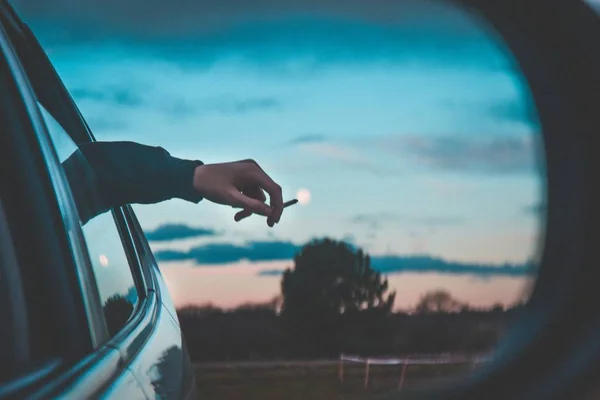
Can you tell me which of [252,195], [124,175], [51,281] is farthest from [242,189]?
[51,281]

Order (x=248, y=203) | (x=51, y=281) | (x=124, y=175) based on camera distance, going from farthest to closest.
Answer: (x=124, y=175) → (x=248, y=203) → (x=51, y=281)

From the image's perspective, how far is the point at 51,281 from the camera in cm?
182

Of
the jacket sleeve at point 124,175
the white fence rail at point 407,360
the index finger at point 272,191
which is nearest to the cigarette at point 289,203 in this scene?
the index finger at point 272,191

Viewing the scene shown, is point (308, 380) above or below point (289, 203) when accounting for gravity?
below

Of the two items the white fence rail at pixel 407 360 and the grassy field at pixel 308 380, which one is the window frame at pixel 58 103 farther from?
the white fence rail at pixel 407 360

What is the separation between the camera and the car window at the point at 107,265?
208 centimetres

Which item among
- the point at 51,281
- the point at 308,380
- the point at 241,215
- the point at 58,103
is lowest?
the point at 308,380

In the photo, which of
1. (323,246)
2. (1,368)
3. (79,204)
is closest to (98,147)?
(79,204)

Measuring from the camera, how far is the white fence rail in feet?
7.37

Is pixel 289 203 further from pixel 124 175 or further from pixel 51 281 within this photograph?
pixel 51 281

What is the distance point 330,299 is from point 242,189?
0.54m

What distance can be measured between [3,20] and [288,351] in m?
0.97

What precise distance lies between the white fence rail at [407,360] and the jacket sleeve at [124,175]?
1.71 ft

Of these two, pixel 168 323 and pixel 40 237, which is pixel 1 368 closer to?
pixel 40 237
